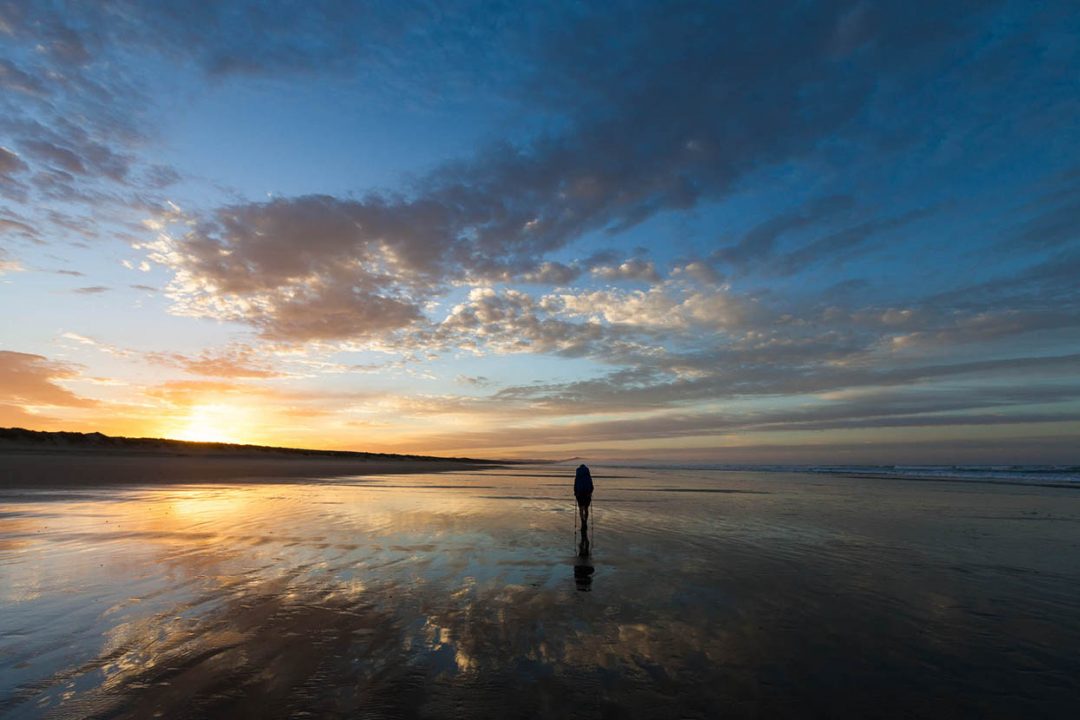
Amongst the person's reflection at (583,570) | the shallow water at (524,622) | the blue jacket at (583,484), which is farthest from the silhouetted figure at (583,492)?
the person's reflection at (583,570)

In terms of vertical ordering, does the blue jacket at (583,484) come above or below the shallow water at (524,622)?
above

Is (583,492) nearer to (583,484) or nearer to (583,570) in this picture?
(583,484)

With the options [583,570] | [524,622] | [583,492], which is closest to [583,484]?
[583,492]

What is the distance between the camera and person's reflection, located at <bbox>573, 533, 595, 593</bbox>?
11.3 metres

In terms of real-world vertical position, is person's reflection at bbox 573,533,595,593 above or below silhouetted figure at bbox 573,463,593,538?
below

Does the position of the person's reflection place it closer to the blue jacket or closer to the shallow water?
the shallow water

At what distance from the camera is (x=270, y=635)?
7.86 metres

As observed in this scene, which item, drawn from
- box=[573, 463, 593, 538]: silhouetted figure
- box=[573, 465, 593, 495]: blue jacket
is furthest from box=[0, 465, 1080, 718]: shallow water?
box=[573, 465, 593, 495]: blue jacket

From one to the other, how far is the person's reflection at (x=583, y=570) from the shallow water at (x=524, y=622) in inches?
3.5

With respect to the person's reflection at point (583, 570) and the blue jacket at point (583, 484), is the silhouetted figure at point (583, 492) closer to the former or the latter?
the blue jacket at point (583, 484)

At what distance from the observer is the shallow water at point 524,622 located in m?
6.05

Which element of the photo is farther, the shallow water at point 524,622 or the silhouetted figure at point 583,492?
the silhouetted figure at point 583,492

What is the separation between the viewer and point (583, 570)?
1274cm

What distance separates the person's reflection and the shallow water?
0.09m
